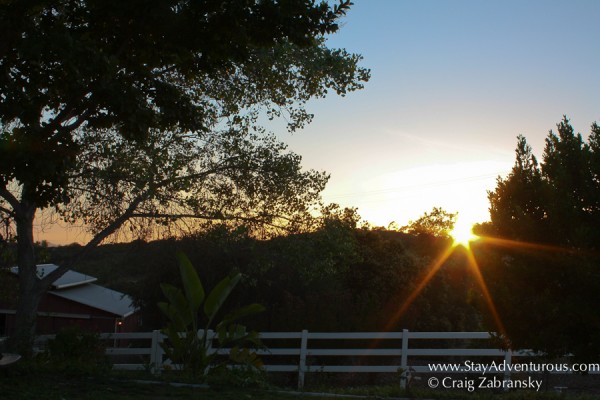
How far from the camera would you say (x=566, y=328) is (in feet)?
28.1

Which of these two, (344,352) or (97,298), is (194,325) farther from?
(97,298)

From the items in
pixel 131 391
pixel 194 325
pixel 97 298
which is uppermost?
pixel 97 298

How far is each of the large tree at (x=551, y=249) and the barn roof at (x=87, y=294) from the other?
2425cm

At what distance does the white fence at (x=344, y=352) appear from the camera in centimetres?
1384

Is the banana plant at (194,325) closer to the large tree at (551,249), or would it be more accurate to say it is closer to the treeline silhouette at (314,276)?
the treeline silhouette at (314,276)

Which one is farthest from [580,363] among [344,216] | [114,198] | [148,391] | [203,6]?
[114,198]

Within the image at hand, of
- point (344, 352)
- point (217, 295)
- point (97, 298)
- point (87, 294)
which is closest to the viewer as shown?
point (217, 295)

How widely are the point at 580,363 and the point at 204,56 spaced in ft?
21.7

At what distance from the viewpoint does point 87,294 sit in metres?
33.5

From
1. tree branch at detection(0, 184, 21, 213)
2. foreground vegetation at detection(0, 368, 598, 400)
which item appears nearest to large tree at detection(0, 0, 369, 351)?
tree branch at detection(0, 184, 21, 213)

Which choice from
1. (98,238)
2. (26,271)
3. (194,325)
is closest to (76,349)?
(194,325)

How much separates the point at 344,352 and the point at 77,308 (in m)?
20.8

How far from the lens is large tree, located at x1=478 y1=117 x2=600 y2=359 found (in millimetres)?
8320

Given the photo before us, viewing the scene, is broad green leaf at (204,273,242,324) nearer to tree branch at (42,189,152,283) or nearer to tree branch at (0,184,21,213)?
tree branch at (42,189,152,283)
